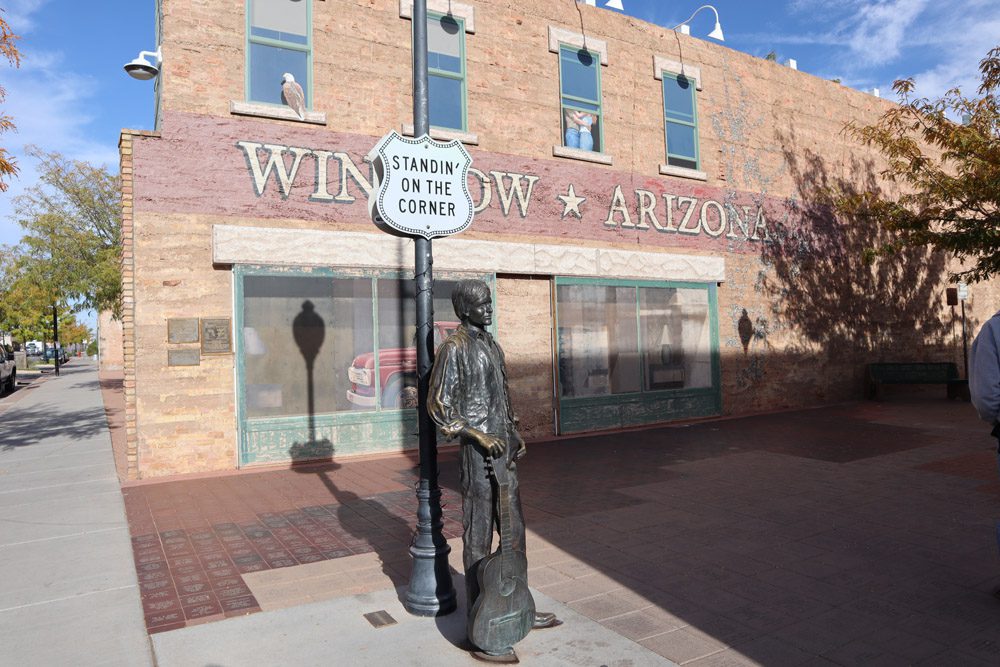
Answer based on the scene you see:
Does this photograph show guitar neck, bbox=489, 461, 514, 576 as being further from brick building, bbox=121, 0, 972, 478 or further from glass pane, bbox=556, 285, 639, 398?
glass pane, bbox=556, 285, 639, 398

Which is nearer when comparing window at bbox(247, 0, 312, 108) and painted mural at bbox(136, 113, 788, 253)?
painted mural at bbox(136, 113, 788, 253)

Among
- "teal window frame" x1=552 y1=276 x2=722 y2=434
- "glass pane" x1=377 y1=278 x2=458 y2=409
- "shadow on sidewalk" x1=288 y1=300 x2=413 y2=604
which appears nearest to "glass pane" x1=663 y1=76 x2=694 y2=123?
"teal window frame" x1=552 y1=276 x2=722 y2=434

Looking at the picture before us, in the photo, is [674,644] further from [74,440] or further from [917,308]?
[917,308]

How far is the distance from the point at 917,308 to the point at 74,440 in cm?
1995

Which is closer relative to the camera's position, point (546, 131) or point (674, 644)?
point (674, 644)

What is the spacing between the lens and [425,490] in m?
4.50

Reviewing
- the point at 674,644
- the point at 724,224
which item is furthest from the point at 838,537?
the point at 724,224

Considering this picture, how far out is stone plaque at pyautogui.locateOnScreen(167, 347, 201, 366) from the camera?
9.08m

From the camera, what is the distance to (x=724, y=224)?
47.1ft

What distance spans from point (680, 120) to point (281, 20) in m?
7.72

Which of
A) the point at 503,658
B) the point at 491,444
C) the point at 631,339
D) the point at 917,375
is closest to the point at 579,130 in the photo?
the point at 631,339

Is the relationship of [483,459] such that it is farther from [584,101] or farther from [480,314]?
[584,101]

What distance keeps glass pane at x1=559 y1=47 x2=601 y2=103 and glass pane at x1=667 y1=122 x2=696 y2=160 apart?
187 cm

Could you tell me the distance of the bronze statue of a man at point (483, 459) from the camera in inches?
144
